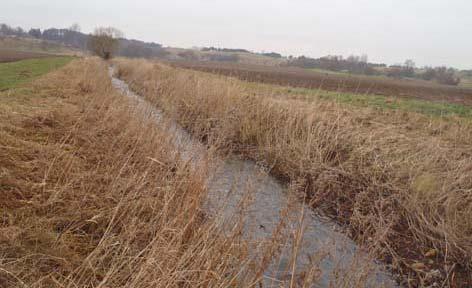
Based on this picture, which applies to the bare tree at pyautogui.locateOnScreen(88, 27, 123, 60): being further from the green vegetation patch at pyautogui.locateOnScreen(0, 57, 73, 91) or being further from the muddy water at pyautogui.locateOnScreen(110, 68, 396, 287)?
the muddy water at pyautogui.locateOnScreen(110, 68, 396, 287)

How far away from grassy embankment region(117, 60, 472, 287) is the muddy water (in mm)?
248

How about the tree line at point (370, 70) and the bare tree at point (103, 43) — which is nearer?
the bare tree at point (103, 43)

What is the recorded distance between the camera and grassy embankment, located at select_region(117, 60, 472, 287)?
3.26m

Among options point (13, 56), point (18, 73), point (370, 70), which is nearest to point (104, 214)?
point (18, 73)

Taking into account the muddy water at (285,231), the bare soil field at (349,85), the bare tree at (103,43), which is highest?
the bare tree at (103,43)

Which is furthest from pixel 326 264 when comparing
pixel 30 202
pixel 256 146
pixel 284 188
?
pixel 256 146

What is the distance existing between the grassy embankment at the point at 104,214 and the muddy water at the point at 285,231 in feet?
0.78

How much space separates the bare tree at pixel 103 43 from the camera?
139 ft

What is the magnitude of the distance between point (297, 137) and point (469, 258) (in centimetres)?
336

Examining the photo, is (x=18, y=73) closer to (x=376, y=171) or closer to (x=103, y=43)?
(x=376, y=171)

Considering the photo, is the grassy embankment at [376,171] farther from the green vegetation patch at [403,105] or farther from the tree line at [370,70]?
the tree line at [370,70]

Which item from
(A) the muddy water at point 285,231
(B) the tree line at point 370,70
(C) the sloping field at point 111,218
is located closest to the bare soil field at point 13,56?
(C) the sloping field at point 111,218

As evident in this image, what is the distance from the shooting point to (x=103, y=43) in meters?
42.4

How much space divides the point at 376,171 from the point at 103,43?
4678cm
